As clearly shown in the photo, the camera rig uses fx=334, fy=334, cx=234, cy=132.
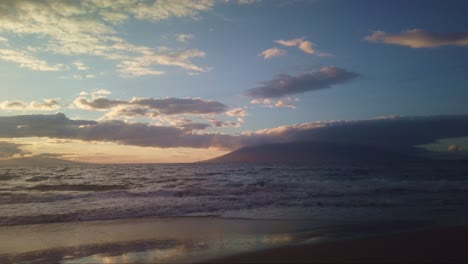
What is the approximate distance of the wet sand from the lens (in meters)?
8.30

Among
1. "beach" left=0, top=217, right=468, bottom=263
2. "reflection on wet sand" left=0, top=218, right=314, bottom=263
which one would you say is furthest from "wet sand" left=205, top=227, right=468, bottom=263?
"reflection on wet sand" left=0, top=218, right=314, bottom=263

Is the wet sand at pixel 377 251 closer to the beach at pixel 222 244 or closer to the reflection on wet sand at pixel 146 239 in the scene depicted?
the beach at pixel 222 244

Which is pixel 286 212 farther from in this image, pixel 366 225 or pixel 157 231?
pixel 157 231

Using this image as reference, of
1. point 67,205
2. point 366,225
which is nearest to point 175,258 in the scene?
point 366,225

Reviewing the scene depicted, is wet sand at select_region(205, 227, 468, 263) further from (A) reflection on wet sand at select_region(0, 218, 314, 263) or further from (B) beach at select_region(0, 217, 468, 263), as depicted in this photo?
(A) reflection on wet sand at select_region(0, 218, 314, 263)

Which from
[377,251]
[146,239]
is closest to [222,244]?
[146,239]

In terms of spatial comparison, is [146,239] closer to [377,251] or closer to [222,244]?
[222,244]

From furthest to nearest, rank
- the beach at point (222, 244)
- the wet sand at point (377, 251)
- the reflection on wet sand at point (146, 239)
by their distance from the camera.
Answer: the reflection on wet sand at point (146, 239) < the beach at point (222, 244) < the wet sand at point (377, 251)

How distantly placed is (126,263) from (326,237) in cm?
618

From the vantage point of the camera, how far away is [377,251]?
356 inches

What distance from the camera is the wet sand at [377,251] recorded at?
27.2ft

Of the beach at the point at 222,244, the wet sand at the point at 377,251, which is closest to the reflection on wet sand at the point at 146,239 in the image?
the beach at the point at 222,244

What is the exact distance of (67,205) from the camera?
778 inches

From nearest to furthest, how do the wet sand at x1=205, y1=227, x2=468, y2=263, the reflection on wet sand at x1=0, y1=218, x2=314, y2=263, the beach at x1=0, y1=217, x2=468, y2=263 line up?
the wet sand at x1=205, y1=227, x2=468, y2=263
the beach at x1=0, y1=217, x2=468, y2=263
the reflection on wet sand at x1=0, y1=218, x2=314, y2=263
